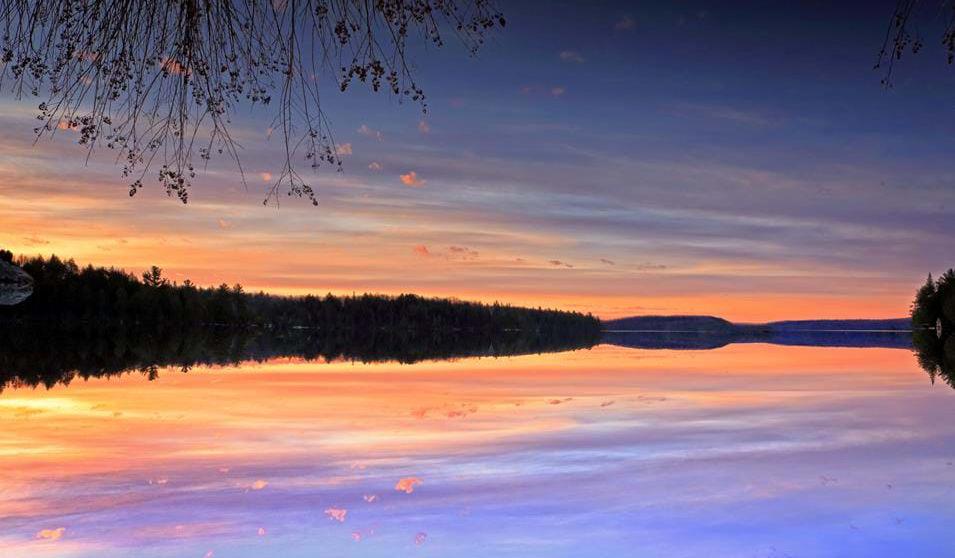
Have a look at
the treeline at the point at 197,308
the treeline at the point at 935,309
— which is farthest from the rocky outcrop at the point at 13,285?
the treeline at the point at 935,309

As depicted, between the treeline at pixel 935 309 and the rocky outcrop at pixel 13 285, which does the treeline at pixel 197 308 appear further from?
the treeline at pixel 935 309

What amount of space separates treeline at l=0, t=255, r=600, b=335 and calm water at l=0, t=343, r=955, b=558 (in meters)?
89.6

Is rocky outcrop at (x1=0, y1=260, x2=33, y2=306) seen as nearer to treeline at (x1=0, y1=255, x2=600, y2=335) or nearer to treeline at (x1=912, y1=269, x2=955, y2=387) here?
treeline at (x1=0, y1=255, x2=600, y2=335)

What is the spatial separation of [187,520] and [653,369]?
2332 cm

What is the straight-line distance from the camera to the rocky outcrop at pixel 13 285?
90.6 m

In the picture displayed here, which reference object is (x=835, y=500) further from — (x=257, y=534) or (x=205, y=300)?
(x=205, y=300)

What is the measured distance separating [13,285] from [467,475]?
9345cm

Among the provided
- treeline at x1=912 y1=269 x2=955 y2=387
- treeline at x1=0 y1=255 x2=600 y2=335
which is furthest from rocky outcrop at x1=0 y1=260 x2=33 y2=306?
treeline at x1=912 y1=269 x2=955 y2=387

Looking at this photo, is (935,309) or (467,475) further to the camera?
(935,309)

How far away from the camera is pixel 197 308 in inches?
5034

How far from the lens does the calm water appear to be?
6.89 m

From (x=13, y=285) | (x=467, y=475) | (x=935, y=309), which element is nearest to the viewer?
(x=467, y=475)

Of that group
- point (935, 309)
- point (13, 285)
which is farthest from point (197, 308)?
point (935, 309)

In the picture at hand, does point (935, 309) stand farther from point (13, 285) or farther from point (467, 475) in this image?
point (467, 475)
